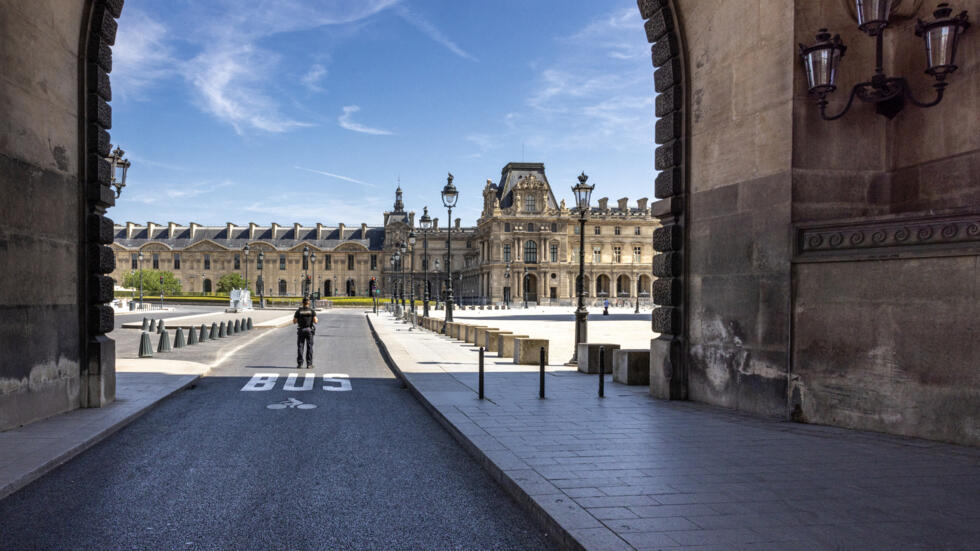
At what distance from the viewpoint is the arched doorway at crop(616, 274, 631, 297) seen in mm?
117312

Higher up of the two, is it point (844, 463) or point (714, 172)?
point (714, 172)

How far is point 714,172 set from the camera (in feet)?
33.5

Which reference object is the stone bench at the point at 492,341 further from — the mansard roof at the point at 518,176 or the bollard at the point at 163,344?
the mansard roof at the point at 518,176

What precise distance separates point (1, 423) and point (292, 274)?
415 ft

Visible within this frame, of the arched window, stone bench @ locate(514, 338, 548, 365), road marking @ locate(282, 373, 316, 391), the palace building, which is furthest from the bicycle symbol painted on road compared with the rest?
the arched window

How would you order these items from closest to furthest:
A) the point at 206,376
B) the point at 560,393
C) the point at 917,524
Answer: the point at 917,524 < the point at 560,393 < the point at 206,376

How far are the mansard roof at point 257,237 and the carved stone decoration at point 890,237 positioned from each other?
126 metres

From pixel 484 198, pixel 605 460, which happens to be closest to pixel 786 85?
pixel 605 460

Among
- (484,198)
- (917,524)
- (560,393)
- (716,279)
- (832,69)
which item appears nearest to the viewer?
(917,524)

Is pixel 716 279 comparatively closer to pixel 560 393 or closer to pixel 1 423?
pixel 560 393

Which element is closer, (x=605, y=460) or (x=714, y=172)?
(x=605, y=460)

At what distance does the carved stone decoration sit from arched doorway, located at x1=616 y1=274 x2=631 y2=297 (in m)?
109

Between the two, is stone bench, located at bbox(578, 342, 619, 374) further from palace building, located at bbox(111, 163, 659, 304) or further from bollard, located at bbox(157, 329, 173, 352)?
palace building, located at bbox(111, 163, 659, 304)

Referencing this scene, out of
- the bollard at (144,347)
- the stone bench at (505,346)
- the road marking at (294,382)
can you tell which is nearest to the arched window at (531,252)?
the stone bench at (505,346)
